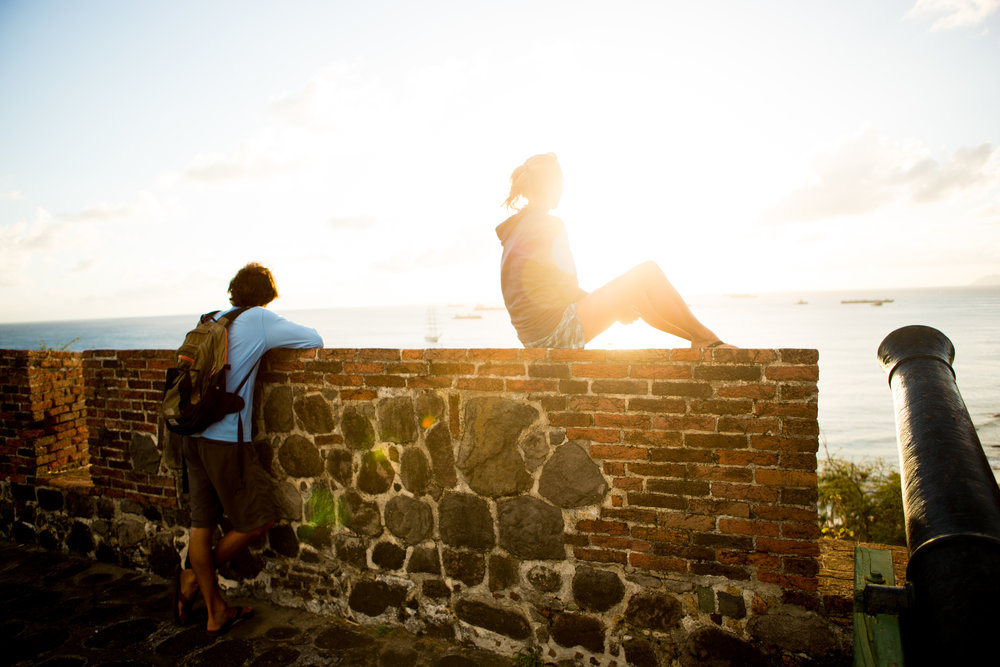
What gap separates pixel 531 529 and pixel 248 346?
202 centimetres

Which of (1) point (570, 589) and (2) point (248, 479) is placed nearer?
(1) point (570, 589)

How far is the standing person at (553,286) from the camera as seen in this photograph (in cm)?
263

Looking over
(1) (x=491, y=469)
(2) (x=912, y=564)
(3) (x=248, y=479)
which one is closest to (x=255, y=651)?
(3) (x=248, y=479)

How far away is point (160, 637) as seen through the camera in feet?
10.3

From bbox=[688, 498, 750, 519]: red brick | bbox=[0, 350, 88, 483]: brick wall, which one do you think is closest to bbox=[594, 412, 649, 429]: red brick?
bbox=[688, 498, 750, 519]: red brick

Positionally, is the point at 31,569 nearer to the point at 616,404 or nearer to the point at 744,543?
the point at 616,404

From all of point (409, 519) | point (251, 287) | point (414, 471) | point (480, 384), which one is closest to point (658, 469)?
point (480, 384)

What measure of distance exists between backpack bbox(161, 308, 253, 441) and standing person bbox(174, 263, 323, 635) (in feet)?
0.21

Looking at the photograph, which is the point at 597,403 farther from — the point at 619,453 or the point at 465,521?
the point at 465,521

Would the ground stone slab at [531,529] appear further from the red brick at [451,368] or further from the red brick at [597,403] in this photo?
the red brick at [451,368]

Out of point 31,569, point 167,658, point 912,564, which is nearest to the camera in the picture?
point 912,564

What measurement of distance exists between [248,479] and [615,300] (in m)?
2.54

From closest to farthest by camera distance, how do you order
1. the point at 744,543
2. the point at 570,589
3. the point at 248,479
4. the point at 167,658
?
the point at 744,543
the point at 570,589
the point at 167,658
the point at 248,479

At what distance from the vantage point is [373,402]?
10.1 feet
